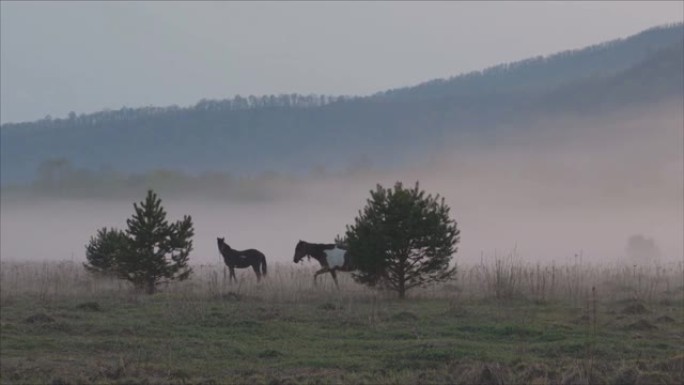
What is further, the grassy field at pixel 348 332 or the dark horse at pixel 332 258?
the dark horse at pixel 332 258

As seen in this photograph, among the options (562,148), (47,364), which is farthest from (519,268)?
(562,148)

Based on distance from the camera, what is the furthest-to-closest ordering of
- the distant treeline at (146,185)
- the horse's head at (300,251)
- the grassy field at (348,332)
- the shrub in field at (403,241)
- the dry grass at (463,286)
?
the distant treeline at (146,185) → the horse's head at (300,251) → the shrub in field at (403,241) → the dry grass at (463,286) → the grassy field at (348,332)

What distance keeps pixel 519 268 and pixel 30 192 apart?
151271 mm

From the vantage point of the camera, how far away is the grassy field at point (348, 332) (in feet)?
43.1

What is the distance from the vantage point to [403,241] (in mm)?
24953

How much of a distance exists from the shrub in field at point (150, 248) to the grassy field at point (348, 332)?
55 cm

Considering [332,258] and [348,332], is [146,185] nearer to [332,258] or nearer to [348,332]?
[332,258]

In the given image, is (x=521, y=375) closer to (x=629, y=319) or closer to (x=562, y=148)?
(x=629, y=319)

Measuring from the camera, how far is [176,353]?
1542 cm

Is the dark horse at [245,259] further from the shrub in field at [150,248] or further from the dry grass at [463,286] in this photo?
the shrub in field at [150,248]

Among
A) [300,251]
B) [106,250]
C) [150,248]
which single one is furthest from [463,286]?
[106,250]

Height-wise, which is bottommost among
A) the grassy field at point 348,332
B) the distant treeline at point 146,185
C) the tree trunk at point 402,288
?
the grassy field at point 348,332

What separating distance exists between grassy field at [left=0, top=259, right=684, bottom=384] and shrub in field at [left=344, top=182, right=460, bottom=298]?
1.82ft

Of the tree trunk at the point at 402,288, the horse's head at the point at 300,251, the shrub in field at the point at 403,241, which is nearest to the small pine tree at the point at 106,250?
the horse's head at the point at 300,251
